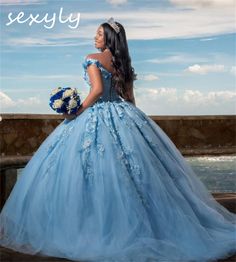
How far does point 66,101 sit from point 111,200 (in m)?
0.75

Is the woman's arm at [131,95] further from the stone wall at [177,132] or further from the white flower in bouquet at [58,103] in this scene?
the stone wall at [177,132]

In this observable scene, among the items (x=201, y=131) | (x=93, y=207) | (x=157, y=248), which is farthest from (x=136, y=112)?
(x=201, y=131)

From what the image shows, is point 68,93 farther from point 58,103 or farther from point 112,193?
point 112,193

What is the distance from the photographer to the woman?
9.59ft

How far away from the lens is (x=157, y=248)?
2.82 meters

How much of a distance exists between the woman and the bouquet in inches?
2.4

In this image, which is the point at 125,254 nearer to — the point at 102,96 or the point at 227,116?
the point at 102,96

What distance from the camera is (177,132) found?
765 cm

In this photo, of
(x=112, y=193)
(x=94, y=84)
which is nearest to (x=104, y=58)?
(x=94, y=84)

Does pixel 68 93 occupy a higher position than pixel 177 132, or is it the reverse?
pixel 68 93

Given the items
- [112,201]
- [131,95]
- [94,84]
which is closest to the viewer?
[112,201]

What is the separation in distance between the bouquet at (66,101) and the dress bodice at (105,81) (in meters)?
0.13

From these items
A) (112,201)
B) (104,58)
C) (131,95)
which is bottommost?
(112,201)

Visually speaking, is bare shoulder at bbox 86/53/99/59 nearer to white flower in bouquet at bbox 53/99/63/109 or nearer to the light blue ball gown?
the light blue ball gown
